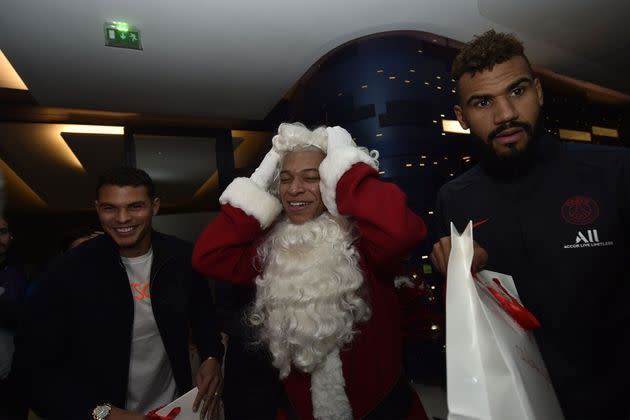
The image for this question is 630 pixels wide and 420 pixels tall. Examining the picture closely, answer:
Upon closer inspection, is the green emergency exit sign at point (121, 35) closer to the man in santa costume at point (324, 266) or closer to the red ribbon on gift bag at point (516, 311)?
the man in santa costume at point (324, 266)

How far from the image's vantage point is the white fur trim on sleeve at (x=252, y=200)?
1.49 metres

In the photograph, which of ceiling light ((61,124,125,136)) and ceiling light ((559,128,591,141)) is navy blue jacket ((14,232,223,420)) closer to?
ceiling light ((61,124,125,136))

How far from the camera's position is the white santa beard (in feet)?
4.37

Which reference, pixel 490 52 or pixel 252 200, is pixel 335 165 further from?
pixel 490 52

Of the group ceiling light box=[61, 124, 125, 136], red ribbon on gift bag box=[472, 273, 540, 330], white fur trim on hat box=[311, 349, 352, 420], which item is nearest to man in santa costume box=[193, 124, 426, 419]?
white fur trim on hat box=[311, 349, 352, 420]

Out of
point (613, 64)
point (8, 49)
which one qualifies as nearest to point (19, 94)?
point (8, 49)

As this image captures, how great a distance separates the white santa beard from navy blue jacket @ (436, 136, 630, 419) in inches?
20.9

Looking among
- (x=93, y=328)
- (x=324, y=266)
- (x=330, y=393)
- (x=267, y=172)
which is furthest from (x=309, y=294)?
(x=93, y=328)

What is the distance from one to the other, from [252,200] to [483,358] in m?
1.06

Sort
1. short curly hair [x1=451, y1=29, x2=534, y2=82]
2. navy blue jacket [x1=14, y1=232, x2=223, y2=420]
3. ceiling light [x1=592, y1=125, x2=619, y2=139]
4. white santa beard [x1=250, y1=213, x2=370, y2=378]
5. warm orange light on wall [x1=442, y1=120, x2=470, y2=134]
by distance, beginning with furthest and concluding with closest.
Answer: ceiling light [x1=592, y1=125, x2=619, y2=139] → warm orange light on wall [x1=442, y1=120, x2=470, y2=134] → navy blue jacket [x1=14, y1=232, x2=223, y2=420] → white santa beard [x1=250, y1=213, x2=370, y2=378] → short curly hair [x1=451, y1=29, x2=534, y2=82]

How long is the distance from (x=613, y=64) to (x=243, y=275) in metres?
5.74

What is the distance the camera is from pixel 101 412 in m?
1.39

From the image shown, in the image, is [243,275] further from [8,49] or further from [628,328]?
[8,49]

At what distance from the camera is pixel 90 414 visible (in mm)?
1396
